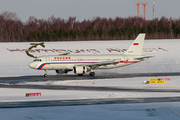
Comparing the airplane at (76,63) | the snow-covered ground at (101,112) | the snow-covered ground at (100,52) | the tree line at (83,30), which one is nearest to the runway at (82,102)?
the snow-covered ground at (101,112)

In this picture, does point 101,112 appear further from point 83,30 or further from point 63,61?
point 83,30

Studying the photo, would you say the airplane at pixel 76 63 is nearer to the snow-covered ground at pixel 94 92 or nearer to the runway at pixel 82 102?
the snow-covered ground at pixel 94 92

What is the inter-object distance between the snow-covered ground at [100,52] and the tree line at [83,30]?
15900 millimetres

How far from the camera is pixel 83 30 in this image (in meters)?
120

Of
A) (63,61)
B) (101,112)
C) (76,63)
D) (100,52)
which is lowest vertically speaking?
(101,112)

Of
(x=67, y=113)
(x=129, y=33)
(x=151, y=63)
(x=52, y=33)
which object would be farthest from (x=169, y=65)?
(x=67, y=113)

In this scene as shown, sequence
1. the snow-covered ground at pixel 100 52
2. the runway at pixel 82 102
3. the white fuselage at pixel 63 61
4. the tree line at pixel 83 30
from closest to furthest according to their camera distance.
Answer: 1. the runway at pixel 82 102
2. the white fuselage at pixel 63 61
3. the snow-covered ground at pixel 100 52
4. the tree line at pixel 83 30

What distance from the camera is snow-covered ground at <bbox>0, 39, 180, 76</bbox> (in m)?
71.4

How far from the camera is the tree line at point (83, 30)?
110 m

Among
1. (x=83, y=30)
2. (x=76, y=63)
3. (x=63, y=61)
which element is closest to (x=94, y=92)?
(x=63, y=61)

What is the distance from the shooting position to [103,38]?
4316 inches

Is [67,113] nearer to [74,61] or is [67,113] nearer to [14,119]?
[14,119]

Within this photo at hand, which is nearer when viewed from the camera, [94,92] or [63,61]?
[94,92]

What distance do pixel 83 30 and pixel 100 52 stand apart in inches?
1430
